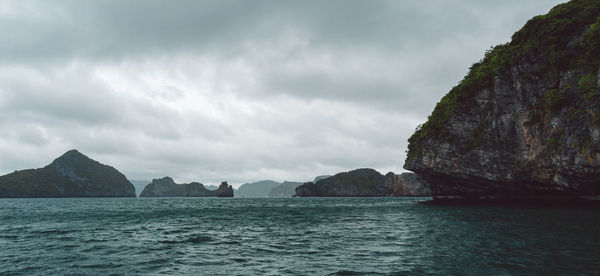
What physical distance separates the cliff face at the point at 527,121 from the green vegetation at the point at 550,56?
145mm

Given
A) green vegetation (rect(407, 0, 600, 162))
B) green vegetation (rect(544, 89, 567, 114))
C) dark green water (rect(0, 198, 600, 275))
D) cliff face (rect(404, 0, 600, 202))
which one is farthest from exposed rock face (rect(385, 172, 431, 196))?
dark green water (rect(0, 198, 600, 275))

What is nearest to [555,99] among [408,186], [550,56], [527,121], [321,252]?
[527,121]

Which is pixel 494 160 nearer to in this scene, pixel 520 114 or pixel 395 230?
pixel 520 114

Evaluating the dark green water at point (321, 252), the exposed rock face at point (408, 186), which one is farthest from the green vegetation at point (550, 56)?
the exposed rock face at point (408, 186)

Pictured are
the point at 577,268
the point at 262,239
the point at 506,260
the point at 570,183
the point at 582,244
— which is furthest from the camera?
the point at 570,183

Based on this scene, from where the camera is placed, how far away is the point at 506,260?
50.5 feet

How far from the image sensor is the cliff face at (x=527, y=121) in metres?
43.4

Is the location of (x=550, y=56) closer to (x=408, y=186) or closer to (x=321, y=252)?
(x=321, y=252)

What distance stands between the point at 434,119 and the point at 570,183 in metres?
28.9

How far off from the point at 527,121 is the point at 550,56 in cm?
1074

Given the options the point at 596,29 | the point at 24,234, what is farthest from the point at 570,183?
the point at 24,234

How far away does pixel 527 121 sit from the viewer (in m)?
53.6

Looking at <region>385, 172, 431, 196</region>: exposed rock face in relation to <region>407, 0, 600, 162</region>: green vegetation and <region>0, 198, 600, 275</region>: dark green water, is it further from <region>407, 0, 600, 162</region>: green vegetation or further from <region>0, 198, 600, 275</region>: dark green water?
<region>0, 198, 600, 275</region>: dark green water

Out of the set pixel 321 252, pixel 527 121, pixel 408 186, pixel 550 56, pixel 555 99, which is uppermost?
pixel 550 56
